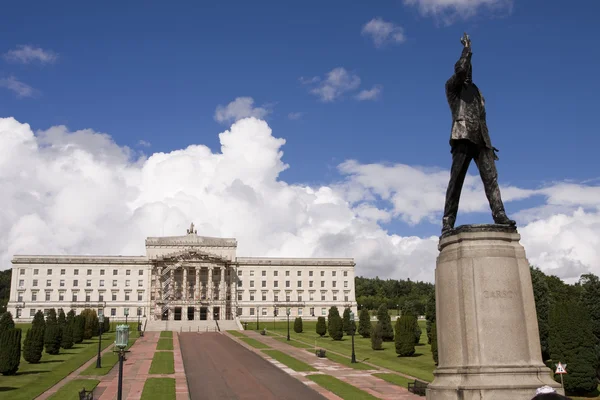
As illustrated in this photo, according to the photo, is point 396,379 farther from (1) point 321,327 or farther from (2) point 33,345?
(1) point 321,327


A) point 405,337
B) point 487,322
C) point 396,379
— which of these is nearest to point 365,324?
point 405,337

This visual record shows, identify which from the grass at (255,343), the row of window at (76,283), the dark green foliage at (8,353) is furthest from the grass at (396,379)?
the row of window at (76,283)

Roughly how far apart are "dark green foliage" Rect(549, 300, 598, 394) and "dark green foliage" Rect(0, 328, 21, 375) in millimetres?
34909

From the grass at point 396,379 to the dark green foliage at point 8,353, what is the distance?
24.8m

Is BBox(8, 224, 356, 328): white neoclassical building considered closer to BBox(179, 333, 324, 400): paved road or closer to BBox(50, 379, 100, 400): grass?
BBox(179, 333, 324, 400): paved road

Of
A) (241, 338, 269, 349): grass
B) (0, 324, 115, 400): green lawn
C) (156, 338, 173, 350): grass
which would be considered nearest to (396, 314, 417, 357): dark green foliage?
(241, 338, 269, 349): grass

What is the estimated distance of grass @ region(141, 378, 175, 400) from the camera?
3140 cm

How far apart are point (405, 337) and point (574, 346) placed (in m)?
18.3

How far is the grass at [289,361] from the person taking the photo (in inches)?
1757

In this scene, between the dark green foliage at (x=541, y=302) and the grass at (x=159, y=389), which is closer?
the grass at (x=159, y=389)

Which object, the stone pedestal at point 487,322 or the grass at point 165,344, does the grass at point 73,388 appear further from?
the stone pedestal at point 487,322

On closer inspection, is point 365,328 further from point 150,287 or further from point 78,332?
point 150,287

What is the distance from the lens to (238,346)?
208 ft

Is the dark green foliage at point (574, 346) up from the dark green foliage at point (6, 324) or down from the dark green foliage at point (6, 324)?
down
